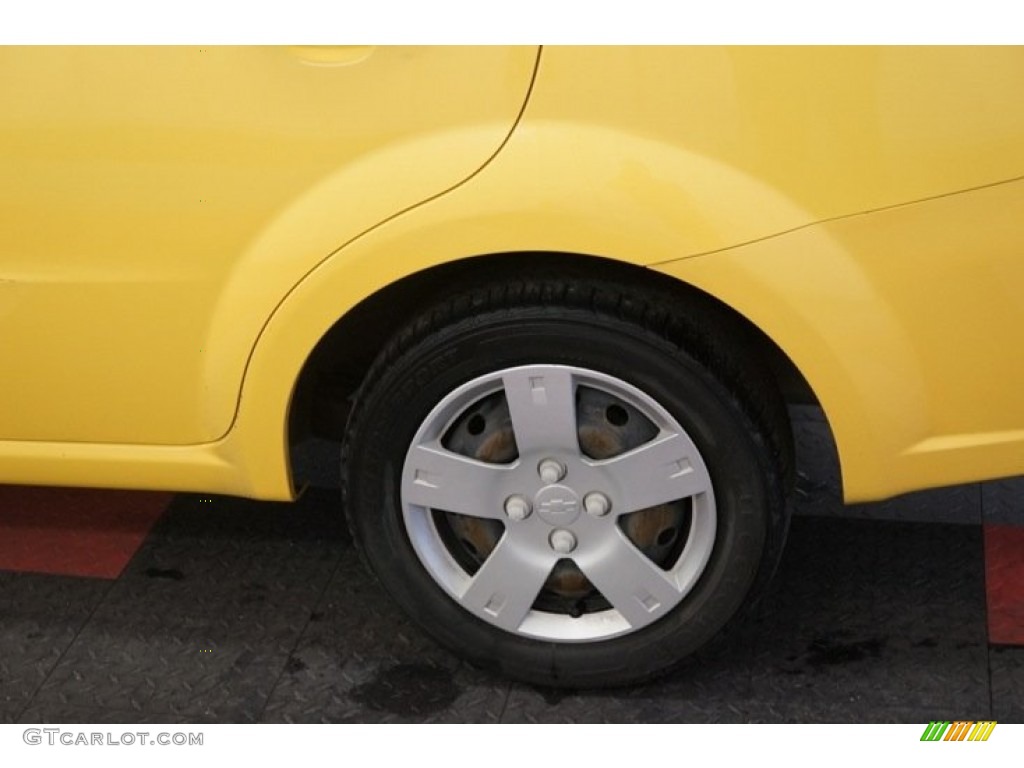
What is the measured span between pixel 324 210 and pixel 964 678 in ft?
4.11

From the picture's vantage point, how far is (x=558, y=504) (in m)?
2.36

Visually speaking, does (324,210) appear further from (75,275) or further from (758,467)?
(758,467)

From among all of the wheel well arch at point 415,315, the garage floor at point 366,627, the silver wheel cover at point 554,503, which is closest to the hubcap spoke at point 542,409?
the silver wheel cover at point 554,503

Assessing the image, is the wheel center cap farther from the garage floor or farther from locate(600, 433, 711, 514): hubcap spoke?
the garage floor

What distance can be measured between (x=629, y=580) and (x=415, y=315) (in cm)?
52

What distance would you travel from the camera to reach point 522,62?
2064 mm

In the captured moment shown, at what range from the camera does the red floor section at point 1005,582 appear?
261 centimetres

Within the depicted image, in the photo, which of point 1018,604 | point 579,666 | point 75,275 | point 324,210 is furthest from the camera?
point 1018,604

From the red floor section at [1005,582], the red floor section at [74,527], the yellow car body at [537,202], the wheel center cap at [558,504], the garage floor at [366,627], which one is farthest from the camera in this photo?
the red floor section at [74,527]

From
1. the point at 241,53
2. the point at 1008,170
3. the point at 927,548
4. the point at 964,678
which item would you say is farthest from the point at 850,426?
the point at 241,53

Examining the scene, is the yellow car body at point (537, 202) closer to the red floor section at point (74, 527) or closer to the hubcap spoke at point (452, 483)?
the hubcap spoke at point (452, 483)

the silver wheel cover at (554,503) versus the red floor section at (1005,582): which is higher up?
the silver wheel cover at (554,503)

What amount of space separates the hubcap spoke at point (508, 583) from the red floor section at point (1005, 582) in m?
0.78
